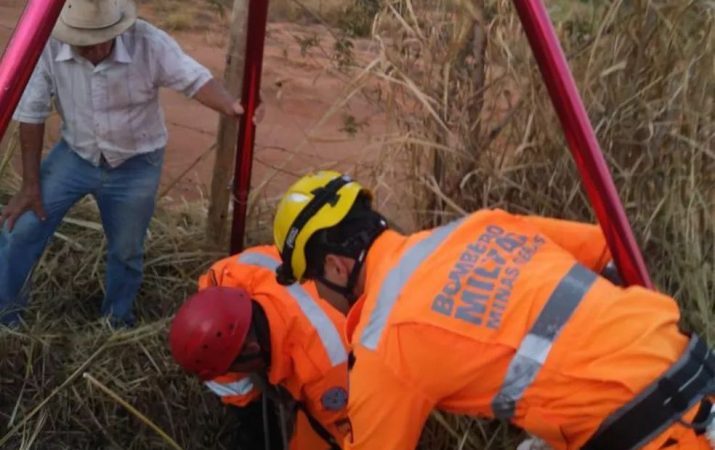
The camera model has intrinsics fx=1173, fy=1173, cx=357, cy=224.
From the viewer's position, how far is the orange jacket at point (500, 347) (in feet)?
8.02

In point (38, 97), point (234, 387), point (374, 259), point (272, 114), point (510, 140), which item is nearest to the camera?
point (374, 259)

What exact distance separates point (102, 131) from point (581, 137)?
6.82 feet

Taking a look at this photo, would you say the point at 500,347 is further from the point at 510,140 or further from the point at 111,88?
the point at 111,88

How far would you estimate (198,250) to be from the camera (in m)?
4.74

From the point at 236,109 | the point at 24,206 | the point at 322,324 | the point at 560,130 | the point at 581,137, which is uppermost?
the point at 581,137

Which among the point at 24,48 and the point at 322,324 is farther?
the point at 322,324

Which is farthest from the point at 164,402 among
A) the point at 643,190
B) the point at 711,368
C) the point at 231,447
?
the point at 711,368

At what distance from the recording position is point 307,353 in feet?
11.1

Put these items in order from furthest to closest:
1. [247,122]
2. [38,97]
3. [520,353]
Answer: [38,97] < [247,122] < [520,353]

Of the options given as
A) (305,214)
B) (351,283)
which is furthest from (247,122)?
(351,283)

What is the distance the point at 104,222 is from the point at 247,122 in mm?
825

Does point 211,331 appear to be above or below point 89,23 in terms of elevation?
below

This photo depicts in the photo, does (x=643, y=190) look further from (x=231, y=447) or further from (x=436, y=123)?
(x=231, y=447)

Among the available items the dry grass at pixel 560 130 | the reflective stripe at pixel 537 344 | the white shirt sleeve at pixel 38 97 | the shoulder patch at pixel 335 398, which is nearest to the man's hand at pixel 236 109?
the dry grass at pixel 560 130
